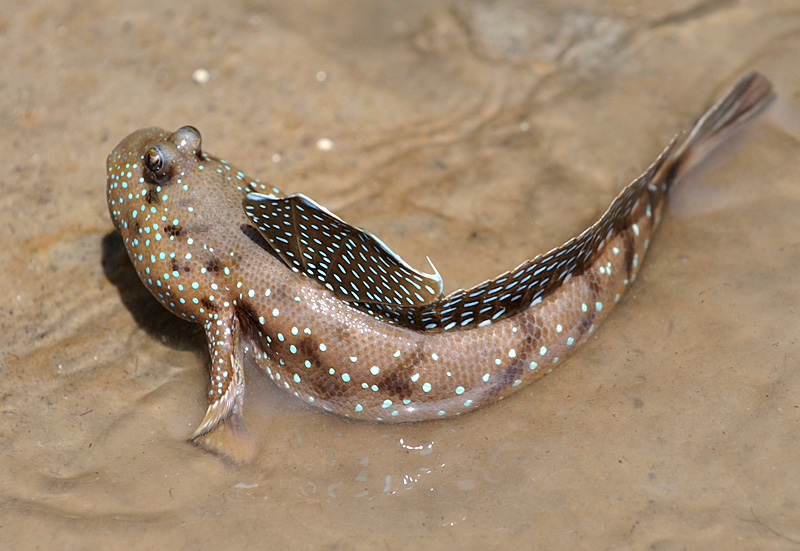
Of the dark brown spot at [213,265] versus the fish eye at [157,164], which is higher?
the fish eye at [157,164]

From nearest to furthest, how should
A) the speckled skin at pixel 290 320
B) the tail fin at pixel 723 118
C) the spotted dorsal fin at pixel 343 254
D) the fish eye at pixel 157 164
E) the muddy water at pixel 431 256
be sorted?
the spotted dorsal fin at pixel 343 254 → the muddy water at pixel 431 256 → the speckled skin at pixel 290 320 → the fish eye at pixel 157 164 → the tail fin at pixel 723 118

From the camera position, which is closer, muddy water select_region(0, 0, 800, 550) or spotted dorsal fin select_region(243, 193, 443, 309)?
spotted dorsal fin select_region(243, 193, 443, 309)

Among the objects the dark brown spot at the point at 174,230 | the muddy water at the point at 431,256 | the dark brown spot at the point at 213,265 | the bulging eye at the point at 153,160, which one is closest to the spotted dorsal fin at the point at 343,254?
the dark brown spot at the point at 213,265

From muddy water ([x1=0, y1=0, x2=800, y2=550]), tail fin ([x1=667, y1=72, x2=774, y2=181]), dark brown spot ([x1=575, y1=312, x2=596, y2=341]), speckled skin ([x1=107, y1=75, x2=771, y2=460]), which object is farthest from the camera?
tail fin ([x1=667, y1=72, x2=774, y2=181])

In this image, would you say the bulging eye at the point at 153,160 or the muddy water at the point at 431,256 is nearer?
the muddy water at the point at 431,256

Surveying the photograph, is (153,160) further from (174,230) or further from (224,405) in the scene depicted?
(224,405)

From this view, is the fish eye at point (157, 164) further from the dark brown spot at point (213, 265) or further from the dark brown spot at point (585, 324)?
the dark brown spot at point (585, 324)

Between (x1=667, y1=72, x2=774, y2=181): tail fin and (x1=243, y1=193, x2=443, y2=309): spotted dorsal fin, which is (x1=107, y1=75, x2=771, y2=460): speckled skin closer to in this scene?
(x1=243, y1=193, x2=443, y2=309): spotted dorsal fin

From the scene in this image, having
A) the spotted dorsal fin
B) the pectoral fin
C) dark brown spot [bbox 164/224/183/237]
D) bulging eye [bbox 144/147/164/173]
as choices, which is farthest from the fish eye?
the pectoral fin

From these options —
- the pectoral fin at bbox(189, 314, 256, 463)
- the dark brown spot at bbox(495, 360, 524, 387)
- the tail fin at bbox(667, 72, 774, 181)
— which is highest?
the tail fin at bbox(667, 72, 774, 181)
